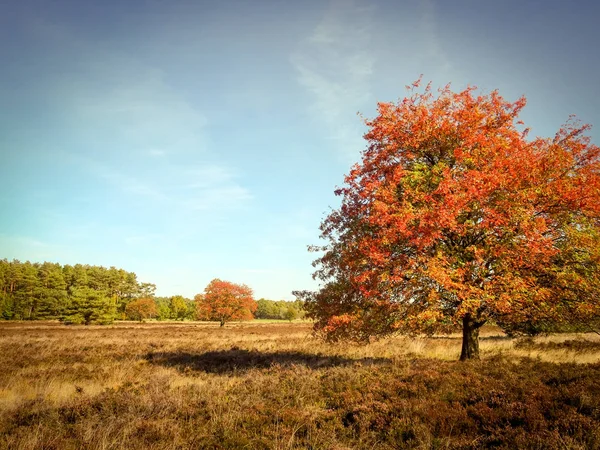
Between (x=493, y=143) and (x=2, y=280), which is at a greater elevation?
(x=493, y=143)

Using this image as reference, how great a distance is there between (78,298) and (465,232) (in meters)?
64.3

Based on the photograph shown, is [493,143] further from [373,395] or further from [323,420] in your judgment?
[323,420]

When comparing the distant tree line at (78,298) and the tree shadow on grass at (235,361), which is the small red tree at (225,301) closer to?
the distant tree line at (78,298)

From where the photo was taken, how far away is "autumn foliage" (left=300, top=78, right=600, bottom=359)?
1003cm

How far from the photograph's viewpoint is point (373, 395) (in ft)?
28.6

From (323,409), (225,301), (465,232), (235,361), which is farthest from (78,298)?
(465,232)

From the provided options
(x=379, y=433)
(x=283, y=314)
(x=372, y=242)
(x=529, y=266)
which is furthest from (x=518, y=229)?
(x=283, y=314)

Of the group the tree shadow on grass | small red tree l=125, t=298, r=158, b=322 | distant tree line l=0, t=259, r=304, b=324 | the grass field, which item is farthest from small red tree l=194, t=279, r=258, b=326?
the grass field

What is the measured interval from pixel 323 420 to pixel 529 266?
8.09 m

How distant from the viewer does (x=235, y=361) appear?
17750 millimetres

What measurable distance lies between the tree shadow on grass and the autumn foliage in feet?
16.1

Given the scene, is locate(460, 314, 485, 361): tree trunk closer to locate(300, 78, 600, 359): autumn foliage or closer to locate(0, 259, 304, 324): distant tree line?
locate(300, 78, 600, 359): autumn foliage

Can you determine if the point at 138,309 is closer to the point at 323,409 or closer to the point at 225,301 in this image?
the point at 225,301

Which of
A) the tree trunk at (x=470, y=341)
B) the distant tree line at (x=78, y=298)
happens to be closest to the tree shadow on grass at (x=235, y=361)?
the tree trunk at (x=470, y=341)
